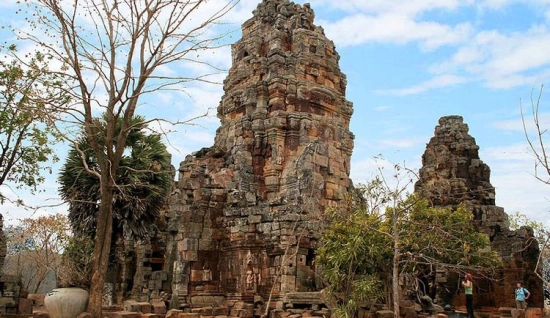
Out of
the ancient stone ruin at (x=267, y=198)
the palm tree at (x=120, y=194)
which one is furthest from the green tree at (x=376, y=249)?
the palm tree at (x=120, y=194)

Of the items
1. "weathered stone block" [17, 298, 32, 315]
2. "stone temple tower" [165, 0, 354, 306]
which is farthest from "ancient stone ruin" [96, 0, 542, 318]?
"weathered stone block" [17, 298, 32, 315]

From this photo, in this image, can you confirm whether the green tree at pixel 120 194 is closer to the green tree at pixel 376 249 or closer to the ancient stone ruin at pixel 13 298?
the ancient stone ruin at pixel 13 298

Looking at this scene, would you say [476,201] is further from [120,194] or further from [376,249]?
[120,194]

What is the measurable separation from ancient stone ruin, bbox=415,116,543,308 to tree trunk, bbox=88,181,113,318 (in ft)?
35.4

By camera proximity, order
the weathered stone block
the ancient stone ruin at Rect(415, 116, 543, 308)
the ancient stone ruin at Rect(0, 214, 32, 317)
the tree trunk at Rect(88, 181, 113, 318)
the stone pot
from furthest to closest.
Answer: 1. the ancient stone ruin at Rect(415, 116, 543, 308)
2. the weathered stone block
3. the ancient stone ruin at Rect(0, 214, 32, 317)
4. the tree trunk at Rect(88, 181, 113, 318)
5. the stone pot

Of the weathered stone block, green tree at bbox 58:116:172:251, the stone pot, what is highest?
green tree at bbox 58:116:172:251

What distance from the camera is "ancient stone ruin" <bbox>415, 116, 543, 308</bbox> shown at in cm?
1969

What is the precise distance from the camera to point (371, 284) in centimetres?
1241

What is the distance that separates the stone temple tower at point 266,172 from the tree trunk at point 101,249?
4.29 m

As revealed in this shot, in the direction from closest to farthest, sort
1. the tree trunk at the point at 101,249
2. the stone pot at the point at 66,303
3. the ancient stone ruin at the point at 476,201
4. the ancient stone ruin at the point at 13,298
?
the stone pot at the point at 66,303, the tree trunk at the point at 101,249, the ancient stone ruin at the point at 13,298, the ancient stone ruin at the point at 476,201

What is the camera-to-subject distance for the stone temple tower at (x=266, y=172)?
1563cm

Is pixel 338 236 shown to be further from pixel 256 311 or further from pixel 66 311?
pixel 66 311

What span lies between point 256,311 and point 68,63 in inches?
309

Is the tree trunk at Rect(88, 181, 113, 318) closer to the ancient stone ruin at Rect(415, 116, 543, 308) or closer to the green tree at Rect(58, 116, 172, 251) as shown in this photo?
the green tree at Rect(58, 116, 172, 251)
